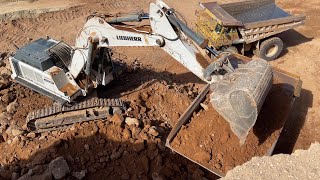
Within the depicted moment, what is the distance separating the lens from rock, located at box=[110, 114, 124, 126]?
777 cm

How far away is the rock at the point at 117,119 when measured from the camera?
7.77 metres

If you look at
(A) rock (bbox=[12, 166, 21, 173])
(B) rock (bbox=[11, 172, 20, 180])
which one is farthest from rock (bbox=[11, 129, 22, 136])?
(B) rock (bbox=[11, 172, 20, 180])

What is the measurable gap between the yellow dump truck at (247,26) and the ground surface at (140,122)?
33.5 inches

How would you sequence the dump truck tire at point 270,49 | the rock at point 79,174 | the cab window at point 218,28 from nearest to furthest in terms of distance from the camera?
the rock at point 79,174 → the cab window at point 218,28 → the dump truck tire at point 270,49

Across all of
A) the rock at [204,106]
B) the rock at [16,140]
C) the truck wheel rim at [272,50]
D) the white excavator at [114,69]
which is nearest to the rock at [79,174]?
the white excavator at [114,69]

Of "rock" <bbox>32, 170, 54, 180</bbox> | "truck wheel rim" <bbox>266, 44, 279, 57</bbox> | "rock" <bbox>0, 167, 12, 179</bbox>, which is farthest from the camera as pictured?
"truck wheel rim" <bbox>266, 44, 279, 57</bbox>

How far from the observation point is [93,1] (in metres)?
16.0

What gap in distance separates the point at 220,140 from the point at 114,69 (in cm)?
343

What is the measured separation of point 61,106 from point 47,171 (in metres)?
Result: 1.65

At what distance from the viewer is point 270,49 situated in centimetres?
1256

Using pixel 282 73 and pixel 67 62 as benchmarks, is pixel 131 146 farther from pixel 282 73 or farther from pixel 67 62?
pixel 282 73

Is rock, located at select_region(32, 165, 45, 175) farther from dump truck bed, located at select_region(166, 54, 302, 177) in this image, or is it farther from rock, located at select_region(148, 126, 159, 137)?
dump truck bed, located at select_region(166, 54, 302, 177)

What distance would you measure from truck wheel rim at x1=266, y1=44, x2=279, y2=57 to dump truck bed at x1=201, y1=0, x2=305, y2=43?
1.71ft

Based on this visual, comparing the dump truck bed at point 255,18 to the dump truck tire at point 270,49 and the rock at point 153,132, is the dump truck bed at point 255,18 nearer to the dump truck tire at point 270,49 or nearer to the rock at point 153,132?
the dump truck tire at point 270,49
